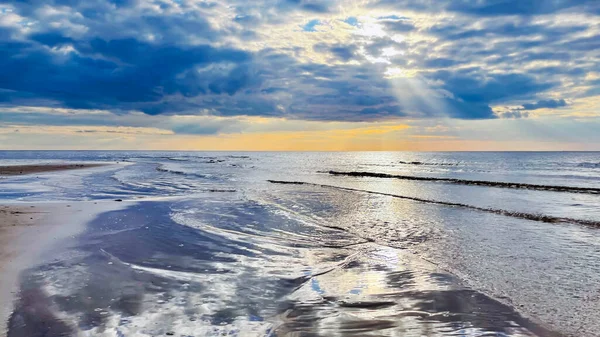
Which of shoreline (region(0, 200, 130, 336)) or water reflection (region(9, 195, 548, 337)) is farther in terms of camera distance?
shoreline (region(0, 200, 130, 336))

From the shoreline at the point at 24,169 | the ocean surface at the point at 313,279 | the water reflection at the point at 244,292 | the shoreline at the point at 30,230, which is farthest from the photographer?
the shoreline at the point at 24,169

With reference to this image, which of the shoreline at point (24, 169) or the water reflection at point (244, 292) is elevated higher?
the water reflection at point (244, 292)

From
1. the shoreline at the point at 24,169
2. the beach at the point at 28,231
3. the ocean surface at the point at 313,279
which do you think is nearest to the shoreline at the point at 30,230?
the beach at the point at 28,231

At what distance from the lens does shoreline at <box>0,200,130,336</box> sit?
6.90 m

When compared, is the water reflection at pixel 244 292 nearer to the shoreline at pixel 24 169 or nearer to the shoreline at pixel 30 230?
the shoreline at pixel 30 230

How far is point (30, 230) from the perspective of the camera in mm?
12070

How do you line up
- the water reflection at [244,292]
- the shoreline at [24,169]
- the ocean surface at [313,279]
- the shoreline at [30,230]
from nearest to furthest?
the water reflection at [244,292] < the ocean surface at [313,279] < the shoreline at [30,230] < the shoreline at [24,169]

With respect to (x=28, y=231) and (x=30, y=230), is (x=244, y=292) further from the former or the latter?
(x=30, y=230)

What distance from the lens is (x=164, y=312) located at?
582cm

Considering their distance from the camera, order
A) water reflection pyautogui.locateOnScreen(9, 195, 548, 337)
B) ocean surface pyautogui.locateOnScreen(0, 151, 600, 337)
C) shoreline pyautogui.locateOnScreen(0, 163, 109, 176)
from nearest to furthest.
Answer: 1. water reflection pyautogui.locateOnScreen(9, 195, 548, 337)
2. ocean surface pyautogui.locateOnScreen(0, 151, 600, 337)
3. shoreline pyautogui.locateOnScreen(0, 163, 109, 176)

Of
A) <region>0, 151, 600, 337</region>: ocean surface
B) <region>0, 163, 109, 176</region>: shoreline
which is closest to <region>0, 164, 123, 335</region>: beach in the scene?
<region>0, 151, 600, 337</region>: ocean surface

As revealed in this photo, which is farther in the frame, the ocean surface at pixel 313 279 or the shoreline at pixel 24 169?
the shoreline at pixel 24 169

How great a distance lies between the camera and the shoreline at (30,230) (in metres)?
6.90

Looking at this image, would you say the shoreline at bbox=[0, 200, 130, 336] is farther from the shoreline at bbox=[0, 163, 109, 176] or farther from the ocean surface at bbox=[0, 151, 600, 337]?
the shoreline at bbox=[0, 163, 109, 176]
